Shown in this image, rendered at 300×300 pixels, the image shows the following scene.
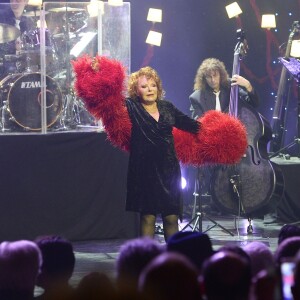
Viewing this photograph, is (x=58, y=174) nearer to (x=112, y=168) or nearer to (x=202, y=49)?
(x=112, y=168)

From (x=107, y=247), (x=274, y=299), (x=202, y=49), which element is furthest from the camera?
(x=202, y=49)

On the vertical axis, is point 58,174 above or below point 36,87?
below

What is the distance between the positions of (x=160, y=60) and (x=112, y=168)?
4.09 meters

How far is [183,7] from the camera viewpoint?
38.8 ft

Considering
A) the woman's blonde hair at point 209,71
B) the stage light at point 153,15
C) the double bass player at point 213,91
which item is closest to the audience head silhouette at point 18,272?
the double bass player at point 213,91

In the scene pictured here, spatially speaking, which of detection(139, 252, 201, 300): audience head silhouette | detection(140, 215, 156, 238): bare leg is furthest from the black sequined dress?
detection(139, 252, 201, 300): audience head silhouette

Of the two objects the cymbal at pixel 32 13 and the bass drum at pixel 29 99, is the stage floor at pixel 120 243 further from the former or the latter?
the cymbal at pixel 32 13

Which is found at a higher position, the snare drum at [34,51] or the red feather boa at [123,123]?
the snare drum at [34,51]

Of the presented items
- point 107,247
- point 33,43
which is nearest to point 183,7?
point 33,43

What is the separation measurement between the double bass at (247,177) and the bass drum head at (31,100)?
1.86 metres

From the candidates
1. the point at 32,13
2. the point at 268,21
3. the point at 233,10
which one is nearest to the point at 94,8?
the point at 32,13

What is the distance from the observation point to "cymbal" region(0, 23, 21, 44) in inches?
311

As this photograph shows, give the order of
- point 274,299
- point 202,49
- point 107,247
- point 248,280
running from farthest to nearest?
1. point 202,49
2. point 107,247
3. point 248,280
4. point 274,299

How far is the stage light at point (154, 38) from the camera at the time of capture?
1125cm
